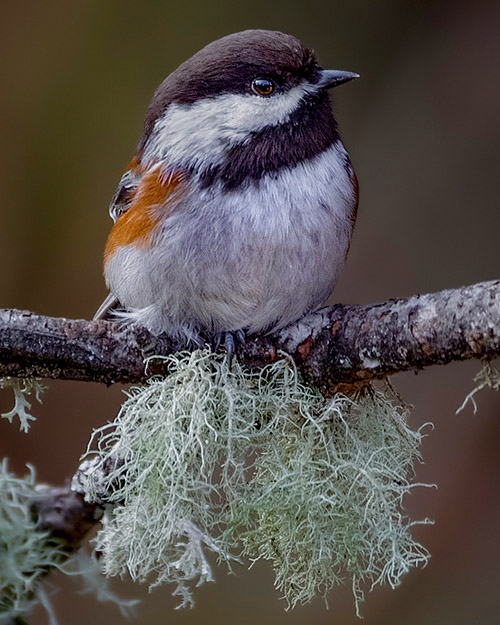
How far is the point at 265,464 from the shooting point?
1.54 metres

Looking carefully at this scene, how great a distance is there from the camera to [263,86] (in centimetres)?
164

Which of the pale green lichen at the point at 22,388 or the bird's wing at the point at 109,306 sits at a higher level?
the bird's wing at the point at 109,306

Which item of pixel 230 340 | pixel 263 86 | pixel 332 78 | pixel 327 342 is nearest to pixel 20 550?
pixel 230 340

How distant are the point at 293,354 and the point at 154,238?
37 centimetres

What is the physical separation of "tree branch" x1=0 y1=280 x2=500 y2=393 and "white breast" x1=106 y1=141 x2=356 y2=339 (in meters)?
0.06

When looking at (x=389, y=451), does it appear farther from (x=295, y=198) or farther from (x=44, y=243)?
(x=44, y=243)

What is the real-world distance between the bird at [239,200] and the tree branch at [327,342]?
0.06 m

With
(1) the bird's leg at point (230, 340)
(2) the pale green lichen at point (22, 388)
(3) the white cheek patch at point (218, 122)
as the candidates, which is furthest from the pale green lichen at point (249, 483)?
(3) the white cheek patch at point (218, 122)

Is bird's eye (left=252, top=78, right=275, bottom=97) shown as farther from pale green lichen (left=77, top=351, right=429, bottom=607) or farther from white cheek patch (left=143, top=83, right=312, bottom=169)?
pale green lichen (left=77, top=351, right=429, bottom=607)

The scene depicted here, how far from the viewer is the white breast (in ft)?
5.28

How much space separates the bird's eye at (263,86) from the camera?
5.36 feet

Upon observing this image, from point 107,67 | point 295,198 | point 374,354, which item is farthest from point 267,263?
point 107,67

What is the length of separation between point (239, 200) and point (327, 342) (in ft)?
1.07

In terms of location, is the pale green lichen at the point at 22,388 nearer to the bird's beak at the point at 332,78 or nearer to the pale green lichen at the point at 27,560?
the pale green lichen at the point at 27,560
